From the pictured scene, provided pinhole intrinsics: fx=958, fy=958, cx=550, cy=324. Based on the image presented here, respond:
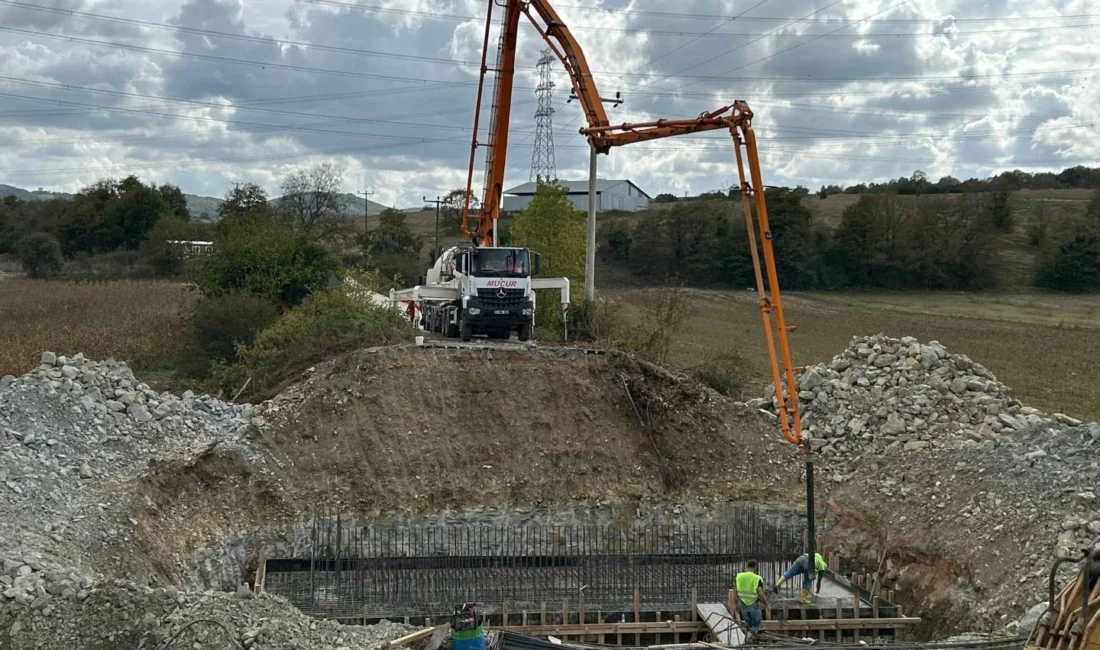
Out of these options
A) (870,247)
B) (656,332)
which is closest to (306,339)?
(656,332)

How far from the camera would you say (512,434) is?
1708 cm

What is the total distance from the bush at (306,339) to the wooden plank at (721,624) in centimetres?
953

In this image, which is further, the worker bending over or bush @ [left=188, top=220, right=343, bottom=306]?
bush @ [left=188, top=220, right=343, bottom=306]

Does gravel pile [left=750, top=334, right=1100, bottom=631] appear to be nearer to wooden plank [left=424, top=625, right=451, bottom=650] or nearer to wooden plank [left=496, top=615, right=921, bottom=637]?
wooden plank [left=496, top=615, right=921, bottom=637]

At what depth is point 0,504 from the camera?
1269 centimetres

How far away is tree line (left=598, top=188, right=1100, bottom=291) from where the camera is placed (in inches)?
1879

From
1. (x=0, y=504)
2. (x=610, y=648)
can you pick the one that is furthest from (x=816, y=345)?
(x=0, y=504)

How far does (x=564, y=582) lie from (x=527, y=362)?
5.21m

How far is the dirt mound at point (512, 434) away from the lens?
52.6ft

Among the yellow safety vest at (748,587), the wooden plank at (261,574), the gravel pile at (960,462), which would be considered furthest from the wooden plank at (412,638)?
the gravel pile at (960,462)

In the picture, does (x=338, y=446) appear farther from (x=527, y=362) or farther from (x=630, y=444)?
(x=630, y=444)

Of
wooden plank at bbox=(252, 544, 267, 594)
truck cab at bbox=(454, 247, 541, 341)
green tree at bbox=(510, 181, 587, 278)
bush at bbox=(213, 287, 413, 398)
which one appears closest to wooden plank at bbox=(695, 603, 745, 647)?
wooden plank at bbox=(252, 544, 267, 594)

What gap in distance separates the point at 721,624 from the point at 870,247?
40749 millimetres

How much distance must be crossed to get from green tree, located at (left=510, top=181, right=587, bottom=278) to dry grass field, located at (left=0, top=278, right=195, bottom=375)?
9.39m
